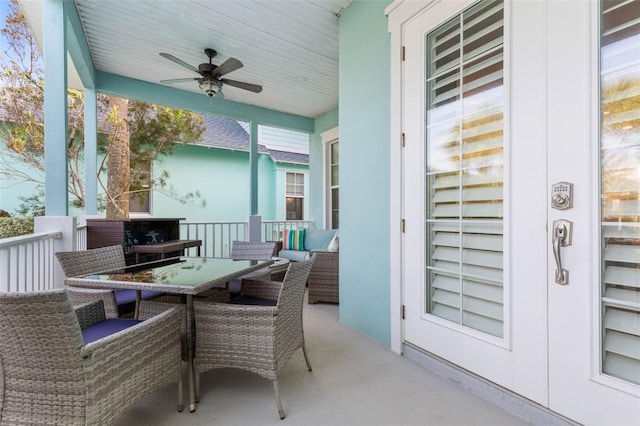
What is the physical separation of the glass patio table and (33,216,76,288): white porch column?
93 centimetres

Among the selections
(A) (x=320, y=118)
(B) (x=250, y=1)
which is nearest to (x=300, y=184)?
(A) (x=320, y=118)

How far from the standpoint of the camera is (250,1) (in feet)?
10.2

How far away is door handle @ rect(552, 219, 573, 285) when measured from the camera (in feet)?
4.96

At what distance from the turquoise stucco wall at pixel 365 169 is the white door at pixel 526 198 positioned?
30 centimetres

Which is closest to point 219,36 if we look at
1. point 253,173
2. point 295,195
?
point 253,173

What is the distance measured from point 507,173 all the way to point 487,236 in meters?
0.41

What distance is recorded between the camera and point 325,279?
3.95 m

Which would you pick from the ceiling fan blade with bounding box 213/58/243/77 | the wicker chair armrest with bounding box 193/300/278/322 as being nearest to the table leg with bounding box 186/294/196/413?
the wicker chair armrest with bounding box 193/300/278/322

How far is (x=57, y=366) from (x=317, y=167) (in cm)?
594

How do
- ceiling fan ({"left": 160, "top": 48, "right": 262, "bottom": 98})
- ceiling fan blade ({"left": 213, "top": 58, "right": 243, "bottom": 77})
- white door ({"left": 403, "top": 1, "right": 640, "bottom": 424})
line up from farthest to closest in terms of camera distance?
1. ceiling fan ({"left": 160, "top": 48, "right": 262, "bottom": 98})
2. ceiling fan blade ({"left": 213, "top": 58, "right": 243, "bottom": 77})
3. white door ({"left": 403, "top": 1, "right": 640, "bottom": 424})

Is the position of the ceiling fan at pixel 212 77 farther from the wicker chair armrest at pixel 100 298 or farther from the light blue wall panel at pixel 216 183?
the light blue wall panel at pixel 216 183

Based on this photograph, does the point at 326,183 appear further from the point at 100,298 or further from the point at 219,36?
the point at 100,298

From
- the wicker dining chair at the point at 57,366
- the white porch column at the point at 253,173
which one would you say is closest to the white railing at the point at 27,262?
the wicker dining chair at the point at 57,366

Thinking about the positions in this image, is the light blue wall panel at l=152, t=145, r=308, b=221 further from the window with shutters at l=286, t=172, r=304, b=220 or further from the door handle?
the door handle
